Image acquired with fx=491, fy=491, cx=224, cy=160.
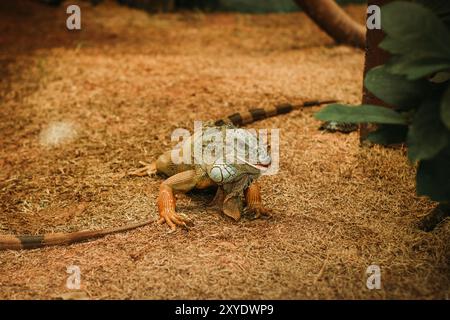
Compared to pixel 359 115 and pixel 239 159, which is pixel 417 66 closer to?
pixel 359 115

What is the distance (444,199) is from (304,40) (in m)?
5.87

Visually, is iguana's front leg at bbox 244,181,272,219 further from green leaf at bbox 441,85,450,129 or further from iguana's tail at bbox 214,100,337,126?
green leaf at bbox 441,85,450,129

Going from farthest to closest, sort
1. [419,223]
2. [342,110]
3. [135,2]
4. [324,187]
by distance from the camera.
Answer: [135,2], [324,187], [419,223], [342,110]

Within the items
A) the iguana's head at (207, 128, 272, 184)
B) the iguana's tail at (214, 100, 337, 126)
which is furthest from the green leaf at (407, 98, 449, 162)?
the iguana's tail at (214, 100, 337, 126)

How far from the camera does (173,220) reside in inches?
130

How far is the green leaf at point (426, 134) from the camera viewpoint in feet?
7.36

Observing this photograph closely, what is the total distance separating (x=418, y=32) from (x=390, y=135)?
609 mm

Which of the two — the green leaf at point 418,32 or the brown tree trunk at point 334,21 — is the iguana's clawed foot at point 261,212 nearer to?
the green leaf at point 418,32

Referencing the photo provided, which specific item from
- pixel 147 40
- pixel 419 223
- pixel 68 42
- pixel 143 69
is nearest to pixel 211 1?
pixel 147 40

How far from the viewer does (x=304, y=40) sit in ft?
26.5

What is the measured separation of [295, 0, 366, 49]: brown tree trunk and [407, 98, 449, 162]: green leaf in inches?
195

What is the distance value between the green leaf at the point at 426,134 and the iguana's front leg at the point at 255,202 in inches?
51.1

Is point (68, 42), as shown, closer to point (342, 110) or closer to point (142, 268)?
point (142, 268)

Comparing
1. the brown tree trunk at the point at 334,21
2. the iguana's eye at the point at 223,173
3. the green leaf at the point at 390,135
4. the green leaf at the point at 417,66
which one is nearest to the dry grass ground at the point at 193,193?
the brown tree trunk at the point at 334,21
